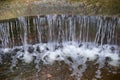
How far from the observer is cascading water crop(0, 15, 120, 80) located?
5.73 m

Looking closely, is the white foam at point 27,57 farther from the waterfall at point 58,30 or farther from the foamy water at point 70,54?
the waterfall at point 58,30

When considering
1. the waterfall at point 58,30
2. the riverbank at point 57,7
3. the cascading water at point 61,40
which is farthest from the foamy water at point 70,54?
the riverbank at point 57,7

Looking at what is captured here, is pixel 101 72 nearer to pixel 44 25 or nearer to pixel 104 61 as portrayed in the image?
pixel 104 61

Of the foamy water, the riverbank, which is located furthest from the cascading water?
the riverbank

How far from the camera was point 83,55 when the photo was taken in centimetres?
584

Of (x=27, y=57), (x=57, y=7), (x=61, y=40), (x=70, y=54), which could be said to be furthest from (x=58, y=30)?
(x=27, y=57)

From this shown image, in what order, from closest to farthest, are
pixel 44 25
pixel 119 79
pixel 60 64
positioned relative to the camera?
pixel 119 79, pixel 60 64, pixel 44 25

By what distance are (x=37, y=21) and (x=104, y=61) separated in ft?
6.18

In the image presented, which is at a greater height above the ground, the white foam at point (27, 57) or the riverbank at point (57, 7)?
the riverbank at point (57, 7)

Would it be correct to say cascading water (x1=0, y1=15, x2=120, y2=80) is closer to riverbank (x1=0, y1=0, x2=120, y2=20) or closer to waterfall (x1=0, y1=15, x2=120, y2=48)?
waterfall (x1=0, y1=15, x2=120, y2=48)

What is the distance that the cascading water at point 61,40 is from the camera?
18.8ft

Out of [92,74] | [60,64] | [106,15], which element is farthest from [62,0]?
[92,74]

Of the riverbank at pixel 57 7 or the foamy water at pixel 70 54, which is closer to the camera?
the foamy water at pixel 70 54

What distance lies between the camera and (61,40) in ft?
20.4
